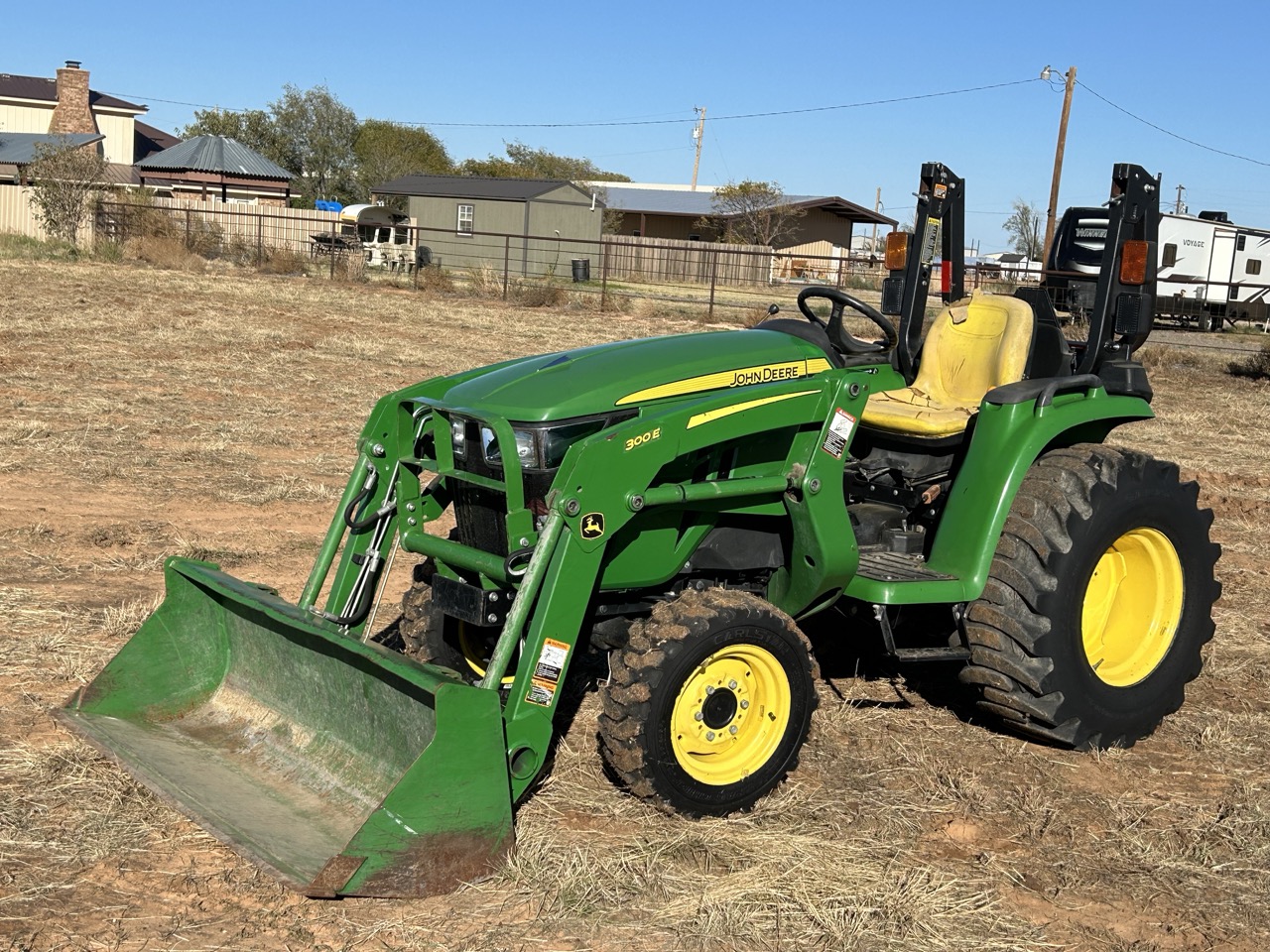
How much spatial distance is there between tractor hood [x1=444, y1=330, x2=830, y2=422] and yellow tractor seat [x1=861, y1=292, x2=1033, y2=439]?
623mm

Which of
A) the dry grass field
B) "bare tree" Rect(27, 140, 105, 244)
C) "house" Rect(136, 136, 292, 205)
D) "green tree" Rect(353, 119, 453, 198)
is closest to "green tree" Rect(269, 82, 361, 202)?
"green tree" Rect(353, 119, 453, 198)

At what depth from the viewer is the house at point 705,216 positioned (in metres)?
51.6

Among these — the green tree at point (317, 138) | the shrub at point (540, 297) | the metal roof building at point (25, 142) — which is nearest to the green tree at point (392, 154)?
the green tree at point (317, 138)

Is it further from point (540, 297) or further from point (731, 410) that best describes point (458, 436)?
point (540, 297)

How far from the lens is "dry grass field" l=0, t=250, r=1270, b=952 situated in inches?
136

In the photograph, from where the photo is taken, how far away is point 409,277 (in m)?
26.3

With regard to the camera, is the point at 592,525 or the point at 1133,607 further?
the point at 1133,607

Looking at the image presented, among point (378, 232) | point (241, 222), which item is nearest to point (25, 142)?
point (378, 232)

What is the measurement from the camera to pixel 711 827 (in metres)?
4.02

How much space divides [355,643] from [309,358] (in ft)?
37.1

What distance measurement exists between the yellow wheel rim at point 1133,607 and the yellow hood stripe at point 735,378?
1455mm

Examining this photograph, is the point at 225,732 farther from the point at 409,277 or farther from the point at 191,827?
the point at 409,277

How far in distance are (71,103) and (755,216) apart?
27.0 meters

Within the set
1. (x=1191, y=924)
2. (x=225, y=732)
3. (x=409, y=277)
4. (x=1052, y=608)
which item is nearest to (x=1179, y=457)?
(x=1052, y=608)
